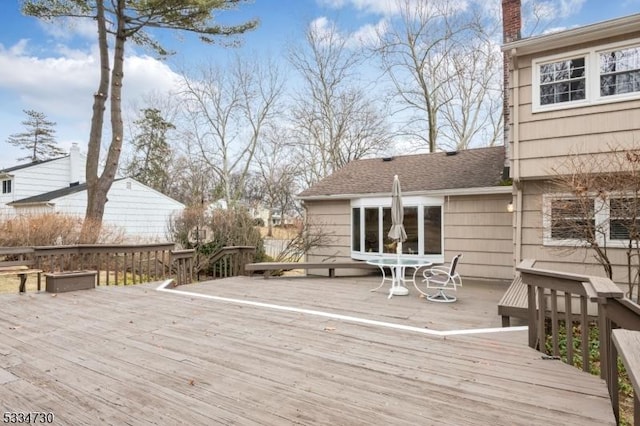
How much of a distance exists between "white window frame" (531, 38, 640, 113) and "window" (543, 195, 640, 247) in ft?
4.97

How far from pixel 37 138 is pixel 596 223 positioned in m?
39.2

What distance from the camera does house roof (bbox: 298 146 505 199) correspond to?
345 inches

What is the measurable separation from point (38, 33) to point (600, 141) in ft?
53.4

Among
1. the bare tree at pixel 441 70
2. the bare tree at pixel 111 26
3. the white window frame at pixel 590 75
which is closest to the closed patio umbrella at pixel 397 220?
the white window frame at pixel 590 75

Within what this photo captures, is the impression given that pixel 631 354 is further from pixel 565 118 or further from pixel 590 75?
pixel 590 75

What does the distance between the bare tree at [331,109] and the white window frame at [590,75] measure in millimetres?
13207

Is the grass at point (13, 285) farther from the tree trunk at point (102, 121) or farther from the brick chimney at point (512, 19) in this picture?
the brick chimney at point (512, 19)

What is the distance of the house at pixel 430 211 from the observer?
8.20m

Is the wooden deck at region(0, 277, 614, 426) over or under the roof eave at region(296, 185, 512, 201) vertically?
under

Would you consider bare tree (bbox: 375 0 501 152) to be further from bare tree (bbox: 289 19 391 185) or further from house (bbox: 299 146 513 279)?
house (bbox: 299 146 513 279)

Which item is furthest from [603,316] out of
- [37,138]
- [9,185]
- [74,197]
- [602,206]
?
[37,138]

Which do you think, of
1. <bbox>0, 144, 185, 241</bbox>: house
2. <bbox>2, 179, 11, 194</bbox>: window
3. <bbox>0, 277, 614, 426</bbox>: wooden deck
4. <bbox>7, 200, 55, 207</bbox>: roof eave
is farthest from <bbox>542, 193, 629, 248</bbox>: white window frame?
<bbox>2, 179, 11, 194</bbox>: window

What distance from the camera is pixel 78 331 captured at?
13.7 feet

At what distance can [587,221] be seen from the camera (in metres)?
5.57
